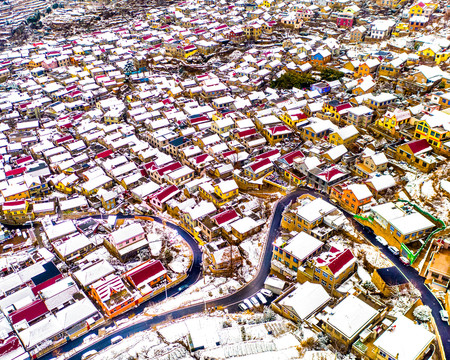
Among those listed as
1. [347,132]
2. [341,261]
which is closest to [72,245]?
[341,261]

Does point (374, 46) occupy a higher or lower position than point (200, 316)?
higher

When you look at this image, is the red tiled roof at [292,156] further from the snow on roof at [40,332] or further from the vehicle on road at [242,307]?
the snow on roof at [40,332]

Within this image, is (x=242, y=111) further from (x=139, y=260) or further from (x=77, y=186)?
(x=139, y=260)

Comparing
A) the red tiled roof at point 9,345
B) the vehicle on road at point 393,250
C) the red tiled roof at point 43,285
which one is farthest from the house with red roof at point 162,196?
the vehicle on road at point 393,250

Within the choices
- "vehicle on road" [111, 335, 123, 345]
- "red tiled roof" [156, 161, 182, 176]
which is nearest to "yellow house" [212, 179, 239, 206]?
"red tiled roof" [156, 161, 182, 176]

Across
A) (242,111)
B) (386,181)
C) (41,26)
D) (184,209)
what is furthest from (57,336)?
(41,26)

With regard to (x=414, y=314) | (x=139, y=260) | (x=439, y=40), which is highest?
(x=439, y=40)
